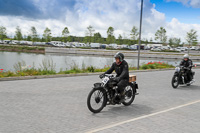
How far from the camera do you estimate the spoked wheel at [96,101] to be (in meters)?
5.73

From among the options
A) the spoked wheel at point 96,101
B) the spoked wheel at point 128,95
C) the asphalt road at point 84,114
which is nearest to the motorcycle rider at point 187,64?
the asphalt road at point 84,114

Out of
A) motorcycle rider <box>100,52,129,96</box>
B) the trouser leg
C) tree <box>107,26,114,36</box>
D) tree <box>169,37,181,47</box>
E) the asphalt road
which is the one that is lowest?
the asphalt road

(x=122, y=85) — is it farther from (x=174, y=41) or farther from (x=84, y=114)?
(x=174, y=41)

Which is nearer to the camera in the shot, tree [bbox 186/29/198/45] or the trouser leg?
the trouser leg

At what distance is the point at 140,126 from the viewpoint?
4.94 m

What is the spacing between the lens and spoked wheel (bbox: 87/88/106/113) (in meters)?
5.73

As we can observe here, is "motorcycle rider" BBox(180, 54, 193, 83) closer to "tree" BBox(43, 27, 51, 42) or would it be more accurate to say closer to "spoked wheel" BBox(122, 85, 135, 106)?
"spoked wheel" BBox(122, 85, 135, 106)

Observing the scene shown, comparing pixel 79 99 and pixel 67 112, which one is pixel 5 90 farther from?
pixel 67 112

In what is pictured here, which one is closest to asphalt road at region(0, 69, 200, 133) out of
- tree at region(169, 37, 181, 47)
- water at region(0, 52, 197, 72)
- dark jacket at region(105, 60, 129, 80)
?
dark jacket at region(105, 60, 129, 80)

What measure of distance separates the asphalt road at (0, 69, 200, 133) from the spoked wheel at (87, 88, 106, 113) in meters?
0.16

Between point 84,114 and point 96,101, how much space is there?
1.57ft

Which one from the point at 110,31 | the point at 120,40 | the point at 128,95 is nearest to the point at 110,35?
the point at 110,31

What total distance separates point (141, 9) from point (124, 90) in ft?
47.0

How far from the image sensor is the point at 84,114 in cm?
575
